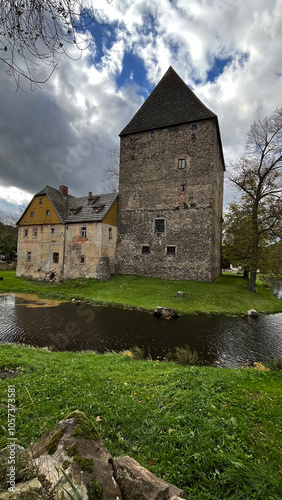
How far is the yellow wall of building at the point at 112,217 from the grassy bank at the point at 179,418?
816 inches

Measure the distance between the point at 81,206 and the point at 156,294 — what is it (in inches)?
603

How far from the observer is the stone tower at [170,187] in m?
22.8

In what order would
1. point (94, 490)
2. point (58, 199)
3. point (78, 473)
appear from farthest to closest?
point (58, 199), point (78, 473), point (94, 490)

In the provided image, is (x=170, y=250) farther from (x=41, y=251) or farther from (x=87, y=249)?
(x=41, y=251)

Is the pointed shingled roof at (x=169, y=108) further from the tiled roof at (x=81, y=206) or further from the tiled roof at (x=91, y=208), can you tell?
the tiled roof at (x=81, y=206)

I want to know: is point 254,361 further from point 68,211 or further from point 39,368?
point 68,211

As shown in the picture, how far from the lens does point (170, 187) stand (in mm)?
24453

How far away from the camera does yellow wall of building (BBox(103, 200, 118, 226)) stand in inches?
994

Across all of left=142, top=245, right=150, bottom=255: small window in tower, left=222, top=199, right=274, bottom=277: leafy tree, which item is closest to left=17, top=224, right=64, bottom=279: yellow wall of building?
left=142, top=245, right=150, bottom=255: small window in tower

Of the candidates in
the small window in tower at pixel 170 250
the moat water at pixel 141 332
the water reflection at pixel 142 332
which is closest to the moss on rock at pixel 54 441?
the moat water at pixel 141 332

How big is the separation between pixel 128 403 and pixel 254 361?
655 cm

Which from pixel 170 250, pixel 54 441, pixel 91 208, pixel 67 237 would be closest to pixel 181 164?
pixel 170 250

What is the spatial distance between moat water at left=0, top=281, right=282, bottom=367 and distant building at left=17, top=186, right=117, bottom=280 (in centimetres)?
946

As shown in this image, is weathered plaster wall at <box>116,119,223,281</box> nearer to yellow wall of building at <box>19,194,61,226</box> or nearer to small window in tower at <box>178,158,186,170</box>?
small window in tower at <box>178,158,186,170</box>
